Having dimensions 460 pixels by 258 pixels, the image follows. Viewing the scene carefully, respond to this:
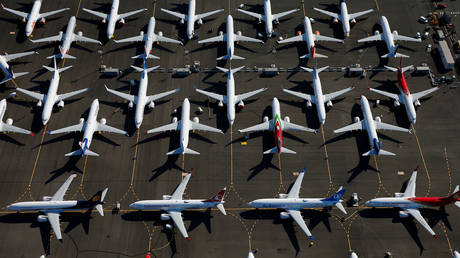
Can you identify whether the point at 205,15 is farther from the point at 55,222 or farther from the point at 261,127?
the point at 55,222

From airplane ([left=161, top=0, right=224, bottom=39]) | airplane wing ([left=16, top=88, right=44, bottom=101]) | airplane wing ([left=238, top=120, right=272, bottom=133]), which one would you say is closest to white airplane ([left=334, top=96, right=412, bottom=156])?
airplane wing ([left=238, top=120, right=272, bottom=133])

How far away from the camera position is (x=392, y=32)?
9856 cm

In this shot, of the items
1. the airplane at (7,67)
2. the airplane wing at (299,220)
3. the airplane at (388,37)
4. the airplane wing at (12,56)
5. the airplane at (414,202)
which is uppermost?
the airplane at (388,37)

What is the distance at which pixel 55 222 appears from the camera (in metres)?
66.4

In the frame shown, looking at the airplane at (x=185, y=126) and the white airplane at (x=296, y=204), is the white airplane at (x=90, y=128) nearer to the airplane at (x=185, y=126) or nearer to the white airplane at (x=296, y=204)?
the airplane at (x=185, y=126)

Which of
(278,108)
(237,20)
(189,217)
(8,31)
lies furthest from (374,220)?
(8,31)

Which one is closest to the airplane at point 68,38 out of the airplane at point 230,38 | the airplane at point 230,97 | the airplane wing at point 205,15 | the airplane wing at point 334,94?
the airplane wing at point 205,15

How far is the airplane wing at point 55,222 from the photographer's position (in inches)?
2557

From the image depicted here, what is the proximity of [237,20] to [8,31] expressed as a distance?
64249 mm

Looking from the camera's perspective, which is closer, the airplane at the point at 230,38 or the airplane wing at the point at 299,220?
the airplane wing at the point at 299,220

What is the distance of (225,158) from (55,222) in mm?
35277

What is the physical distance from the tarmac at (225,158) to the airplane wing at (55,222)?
6.74 ft

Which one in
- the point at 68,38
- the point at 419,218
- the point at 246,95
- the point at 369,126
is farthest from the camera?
the point at 68,38

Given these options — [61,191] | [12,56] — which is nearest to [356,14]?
[61,191]
